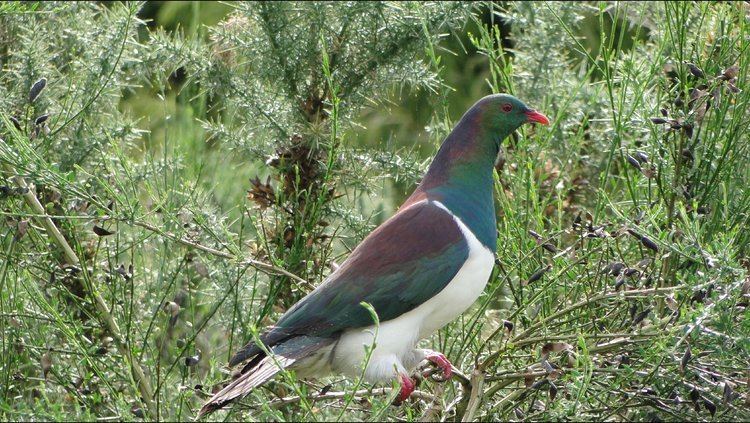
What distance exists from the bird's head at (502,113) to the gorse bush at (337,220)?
0.05 meters

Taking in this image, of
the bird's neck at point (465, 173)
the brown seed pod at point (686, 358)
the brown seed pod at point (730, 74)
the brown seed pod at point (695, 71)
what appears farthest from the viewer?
the bird's neck at point (465, 173)

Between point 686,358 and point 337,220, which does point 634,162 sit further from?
point 337,220

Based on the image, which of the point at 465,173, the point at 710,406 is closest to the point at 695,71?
the point at 465,173

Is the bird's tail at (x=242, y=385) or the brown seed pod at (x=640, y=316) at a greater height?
the brown seed pod at (x=640, y=316)

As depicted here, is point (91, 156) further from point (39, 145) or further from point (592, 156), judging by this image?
point (592, 156)

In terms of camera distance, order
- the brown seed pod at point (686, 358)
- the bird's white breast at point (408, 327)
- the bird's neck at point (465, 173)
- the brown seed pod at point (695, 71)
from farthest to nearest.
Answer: the bird's neck at point (465, 173) → the bird's white breast at point (408, 327) → the brown seed pod at point (695, 71) → the brown seed pod at point (686, 358)

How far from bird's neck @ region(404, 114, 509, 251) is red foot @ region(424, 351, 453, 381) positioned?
364 mm

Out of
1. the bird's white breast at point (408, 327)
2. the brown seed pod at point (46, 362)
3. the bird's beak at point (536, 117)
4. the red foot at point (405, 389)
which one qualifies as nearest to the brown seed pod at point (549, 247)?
the bird's white breast at point (408, 327)

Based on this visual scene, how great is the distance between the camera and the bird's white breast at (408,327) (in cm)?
249

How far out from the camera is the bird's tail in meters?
2.14

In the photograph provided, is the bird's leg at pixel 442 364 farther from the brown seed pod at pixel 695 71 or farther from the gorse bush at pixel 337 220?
the brown seed pod at pixel 695 71

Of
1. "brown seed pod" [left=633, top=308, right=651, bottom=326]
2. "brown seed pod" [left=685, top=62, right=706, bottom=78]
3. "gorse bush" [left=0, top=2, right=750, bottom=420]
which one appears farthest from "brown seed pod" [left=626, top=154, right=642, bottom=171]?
"brown seed pod" [left=633, top=308, right=651, bottom=326]

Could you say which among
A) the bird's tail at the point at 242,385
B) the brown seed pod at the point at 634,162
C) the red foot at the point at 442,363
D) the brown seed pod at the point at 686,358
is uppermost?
the brown seed pod at the point at 634,162

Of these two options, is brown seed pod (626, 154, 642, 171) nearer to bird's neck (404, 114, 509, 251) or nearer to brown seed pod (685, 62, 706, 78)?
brown seed pod (685, 62, 706, 78)
